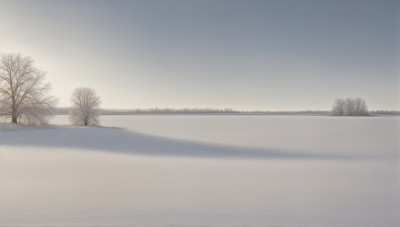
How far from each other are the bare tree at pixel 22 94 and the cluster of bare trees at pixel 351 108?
103 m

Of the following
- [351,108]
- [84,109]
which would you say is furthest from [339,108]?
[84,109]

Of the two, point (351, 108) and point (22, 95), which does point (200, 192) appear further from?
point (351, 108)

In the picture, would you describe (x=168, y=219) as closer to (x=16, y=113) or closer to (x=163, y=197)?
(x=163, y=197)

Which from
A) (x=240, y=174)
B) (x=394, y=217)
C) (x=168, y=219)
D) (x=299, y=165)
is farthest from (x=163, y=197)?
(x=299, y=165)

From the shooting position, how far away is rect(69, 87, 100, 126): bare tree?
51.6 metres

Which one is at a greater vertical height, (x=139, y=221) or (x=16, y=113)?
(x=16, y=113)

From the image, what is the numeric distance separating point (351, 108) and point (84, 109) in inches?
3894

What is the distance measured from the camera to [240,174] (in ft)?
41.1

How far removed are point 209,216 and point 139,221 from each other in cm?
159

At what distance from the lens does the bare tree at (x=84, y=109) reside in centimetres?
5156

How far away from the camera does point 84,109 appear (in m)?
51.6

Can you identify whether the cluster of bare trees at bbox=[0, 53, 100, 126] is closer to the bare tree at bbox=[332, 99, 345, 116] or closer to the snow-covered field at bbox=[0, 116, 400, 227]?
the snow-covered field at bbox=[0, 116, 400, 227]

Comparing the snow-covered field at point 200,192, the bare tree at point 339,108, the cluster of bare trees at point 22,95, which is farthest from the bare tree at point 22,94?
the bare tree at point 339,108

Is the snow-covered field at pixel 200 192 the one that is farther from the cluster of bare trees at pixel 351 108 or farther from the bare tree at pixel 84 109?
the cluster of bare trees at pixel 351 108
